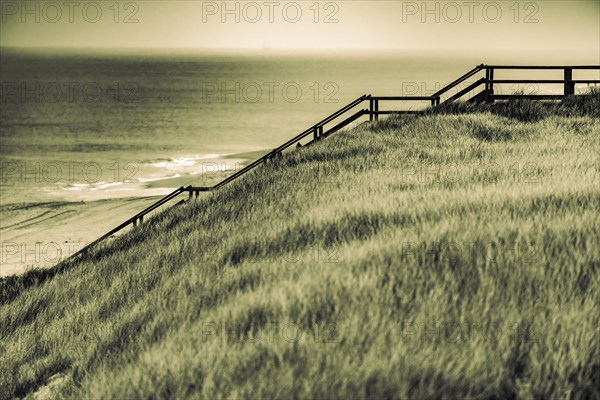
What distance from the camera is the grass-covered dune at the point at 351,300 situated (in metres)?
5.03

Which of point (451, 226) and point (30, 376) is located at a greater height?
point (451, 226)

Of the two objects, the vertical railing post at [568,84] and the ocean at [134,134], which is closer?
the vertical railing post at [568,84]

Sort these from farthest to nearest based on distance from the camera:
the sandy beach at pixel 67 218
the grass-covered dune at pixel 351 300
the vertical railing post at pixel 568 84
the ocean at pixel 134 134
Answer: the ocean at pixel 134 134 → the sandy beach at pixel 67 218 → the vertical railing post at pixel 568 84 → the grass-covered dune at pixel 351 300

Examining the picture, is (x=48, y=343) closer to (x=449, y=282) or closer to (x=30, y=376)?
(x=30, y=376)

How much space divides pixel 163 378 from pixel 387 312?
189 centimetres

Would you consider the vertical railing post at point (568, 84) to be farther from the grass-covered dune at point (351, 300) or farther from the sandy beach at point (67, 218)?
the sandy beach at point (67, 218)

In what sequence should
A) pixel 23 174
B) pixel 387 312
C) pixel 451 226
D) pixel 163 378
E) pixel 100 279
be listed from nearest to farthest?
1. pixel 163 378
2. pixel 387 312
3. pixel 451 226
4. pixel 100 279
5. pixel 23 174

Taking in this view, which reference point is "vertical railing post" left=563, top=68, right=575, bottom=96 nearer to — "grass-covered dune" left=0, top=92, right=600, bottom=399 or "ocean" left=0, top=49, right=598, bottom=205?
"grass-covered dune" left=0, top=92, right=600, bottom=399

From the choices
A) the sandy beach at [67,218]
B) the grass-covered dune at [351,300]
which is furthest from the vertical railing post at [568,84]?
the sandy beach at [67,218]

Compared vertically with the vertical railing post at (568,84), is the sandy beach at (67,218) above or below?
below

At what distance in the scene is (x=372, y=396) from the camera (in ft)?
15.4

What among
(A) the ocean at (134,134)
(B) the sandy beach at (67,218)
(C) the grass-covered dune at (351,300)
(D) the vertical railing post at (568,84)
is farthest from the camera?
(A) the ocean at (134,134)

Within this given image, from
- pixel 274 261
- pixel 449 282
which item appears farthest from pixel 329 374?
pixel 274 261

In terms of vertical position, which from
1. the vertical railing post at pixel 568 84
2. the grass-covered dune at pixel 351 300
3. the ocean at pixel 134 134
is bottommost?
the grass-covered dune at pixel 351 300
